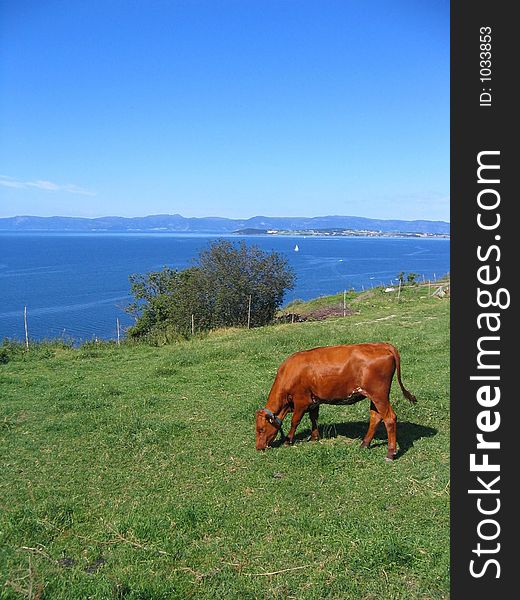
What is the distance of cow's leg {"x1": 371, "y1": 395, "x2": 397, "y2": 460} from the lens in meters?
8.05

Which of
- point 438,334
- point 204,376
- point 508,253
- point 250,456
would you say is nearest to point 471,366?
point 508,253

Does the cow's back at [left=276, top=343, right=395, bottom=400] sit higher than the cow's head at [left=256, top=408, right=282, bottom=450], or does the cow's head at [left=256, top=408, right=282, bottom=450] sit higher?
the cow's back at [left=276, top=343, right=395, bottom=400]

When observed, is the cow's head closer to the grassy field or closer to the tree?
the grassy field

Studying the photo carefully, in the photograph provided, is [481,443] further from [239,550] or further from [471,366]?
[239,550]

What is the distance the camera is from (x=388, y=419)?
26.6ft

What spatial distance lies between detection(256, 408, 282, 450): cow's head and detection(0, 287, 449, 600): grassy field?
193mm

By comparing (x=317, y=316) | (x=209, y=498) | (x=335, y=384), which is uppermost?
(x=335, y=384)

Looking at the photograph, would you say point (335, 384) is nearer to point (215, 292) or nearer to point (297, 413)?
point (297, 413)

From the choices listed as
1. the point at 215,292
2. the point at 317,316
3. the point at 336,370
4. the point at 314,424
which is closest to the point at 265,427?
the point at 314,424

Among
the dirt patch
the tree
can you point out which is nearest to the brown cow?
the dirt patch

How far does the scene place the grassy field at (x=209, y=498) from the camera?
5172 millimetres

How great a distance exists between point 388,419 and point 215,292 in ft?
76.2

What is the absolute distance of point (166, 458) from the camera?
8414mm

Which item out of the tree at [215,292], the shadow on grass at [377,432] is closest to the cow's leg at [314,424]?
the shadow on grass at [377,432]
